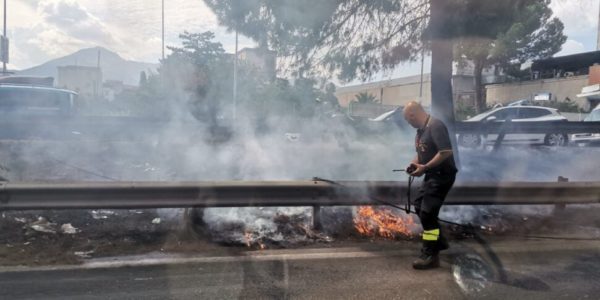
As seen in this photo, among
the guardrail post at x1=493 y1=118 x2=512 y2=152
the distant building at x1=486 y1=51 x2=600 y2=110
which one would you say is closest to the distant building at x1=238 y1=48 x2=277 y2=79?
the guardrail post at x1=493 y1=118 x2=512 y2=152

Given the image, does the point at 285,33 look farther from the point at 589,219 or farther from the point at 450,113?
the point at 589,219

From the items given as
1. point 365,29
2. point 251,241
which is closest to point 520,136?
point 365,29

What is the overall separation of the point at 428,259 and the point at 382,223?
1.18 metres

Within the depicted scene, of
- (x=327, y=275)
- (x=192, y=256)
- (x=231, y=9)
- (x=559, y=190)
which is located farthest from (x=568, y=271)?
(x=231, y=9)

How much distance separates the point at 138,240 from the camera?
14.5 feet

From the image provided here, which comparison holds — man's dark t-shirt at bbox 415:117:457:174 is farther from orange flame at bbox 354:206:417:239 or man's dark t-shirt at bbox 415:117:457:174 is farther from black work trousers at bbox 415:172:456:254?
orange flame at bbox 354:206:417:239

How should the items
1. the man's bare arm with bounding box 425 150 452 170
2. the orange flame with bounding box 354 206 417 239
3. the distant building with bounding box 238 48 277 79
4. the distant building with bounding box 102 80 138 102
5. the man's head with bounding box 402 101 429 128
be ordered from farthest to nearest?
the distant building with bounding box 102 80 138 102 < the distant building with bounding box 238 48 277 79 < the orange flame with bounding box 354 206 417 239 < the man's head with bounding box 402 101 429 128 < the man's bare arm with bounding box 425 150 452 170

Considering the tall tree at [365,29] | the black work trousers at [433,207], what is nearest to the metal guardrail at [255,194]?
the black work trousers at [433,207]

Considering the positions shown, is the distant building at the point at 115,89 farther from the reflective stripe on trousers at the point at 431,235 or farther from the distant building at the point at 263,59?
the reflective stripe on trousers at the point at 431,235

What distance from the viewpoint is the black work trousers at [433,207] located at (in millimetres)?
3869

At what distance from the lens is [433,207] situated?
3.89 meters

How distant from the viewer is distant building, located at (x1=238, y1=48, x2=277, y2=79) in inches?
276

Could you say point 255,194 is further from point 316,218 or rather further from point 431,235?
point 431,235

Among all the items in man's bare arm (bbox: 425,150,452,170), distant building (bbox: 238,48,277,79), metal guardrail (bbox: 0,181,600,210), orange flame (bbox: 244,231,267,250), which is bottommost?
orange flame (bbox: 244,231,267,250)
